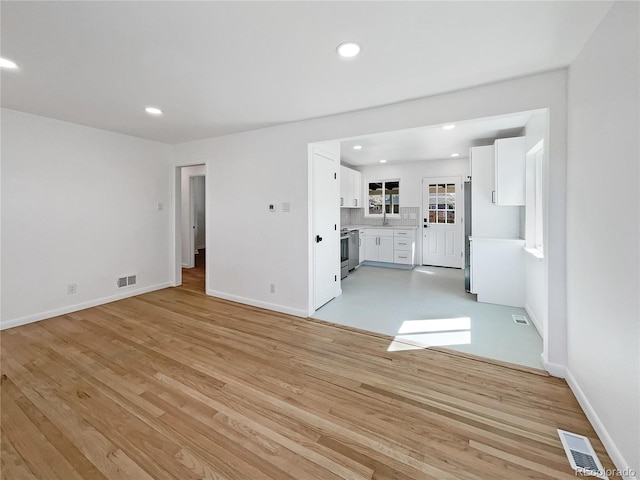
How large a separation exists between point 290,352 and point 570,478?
1.95 metres

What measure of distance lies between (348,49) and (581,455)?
2744 mm

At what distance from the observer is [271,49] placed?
1.86 metres

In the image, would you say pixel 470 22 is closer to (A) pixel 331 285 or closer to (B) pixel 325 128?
(B) pixel 325 128

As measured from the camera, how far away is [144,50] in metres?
1.88

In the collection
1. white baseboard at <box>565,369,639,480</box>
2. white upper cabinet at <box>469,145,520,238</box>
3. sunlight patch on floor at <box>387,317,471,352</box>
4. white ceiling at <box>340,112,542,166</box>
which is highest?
white ceiling at <box>340,112,542,166</box>

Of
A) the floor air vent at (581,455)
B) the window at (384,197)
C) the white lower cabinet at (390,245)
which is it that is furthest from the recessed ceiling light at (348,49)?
the window at (384,197)

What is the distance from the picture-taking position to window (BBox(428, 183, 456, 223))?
247 inches

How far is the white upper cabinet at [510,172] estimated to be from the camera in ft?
11.7

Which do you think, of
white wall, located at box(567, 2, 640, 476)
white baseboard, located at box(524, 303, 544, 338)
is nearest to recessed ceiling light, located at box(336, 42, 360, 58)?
white wall, located at box(567, 2, 640, 476)

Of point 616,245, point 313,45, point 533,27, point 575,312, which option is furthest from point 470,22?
point 575,312

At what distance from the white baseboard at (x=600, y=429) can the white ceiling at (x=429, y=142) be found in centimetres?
236

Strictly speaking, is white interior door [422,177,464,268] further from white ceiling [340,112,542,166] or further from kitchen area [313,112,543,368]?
white ceiling [340,112,542,166]

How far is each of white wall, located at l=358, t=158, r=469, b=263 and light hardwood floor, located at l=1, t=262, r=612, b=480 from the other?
4502 millimetres

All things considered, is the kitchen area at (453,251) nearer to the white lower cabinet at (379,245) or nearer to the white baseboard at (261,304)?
the white lower cabinet at (379,245)
